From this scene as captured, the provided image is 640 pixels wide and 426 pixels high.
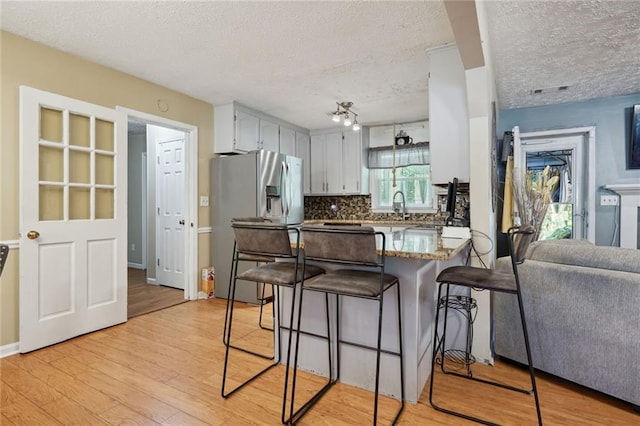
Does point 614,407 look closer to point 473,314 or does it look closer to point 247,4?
point 473,314

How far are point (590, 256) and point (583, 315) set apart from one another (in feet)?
1.14

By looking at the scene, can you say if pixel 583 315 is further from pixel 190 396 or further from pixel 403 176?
pixel 403 176

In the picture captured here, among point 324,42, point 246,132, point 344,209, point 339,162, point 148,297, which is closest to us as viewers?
point 324,42

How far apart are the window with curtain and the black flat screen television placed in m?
2.30

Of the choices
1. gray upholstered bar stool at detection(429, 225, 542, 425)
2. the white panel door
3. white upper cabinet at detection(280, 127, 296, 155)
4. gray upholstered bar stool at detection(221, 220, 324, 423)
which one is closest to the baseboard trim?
gray upholstered bar stool at detection(221, 220, 324, 423)

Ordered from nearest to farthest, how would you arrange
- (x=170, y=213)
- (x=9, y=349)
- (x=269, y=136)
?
(x=9, y=349)
(x=170, y=213)
(x=269, y=136)

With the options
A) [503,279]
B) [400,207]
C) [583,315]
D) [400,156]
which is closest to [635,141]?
[400,156]

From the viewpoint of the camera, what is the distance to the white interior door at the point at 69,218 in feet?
8.21

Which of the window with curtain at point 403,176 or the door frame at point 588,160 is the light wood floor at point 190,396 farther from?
the window with curtain at point 403,176

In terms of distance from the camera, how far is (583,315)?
1.92 meters

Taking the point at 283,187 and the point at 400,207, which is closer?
the point at 283,187

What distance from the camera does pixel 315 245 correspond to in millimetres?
1635

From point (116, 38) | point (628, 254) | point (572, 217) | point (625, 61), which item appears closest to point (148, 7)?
point (116, 38)

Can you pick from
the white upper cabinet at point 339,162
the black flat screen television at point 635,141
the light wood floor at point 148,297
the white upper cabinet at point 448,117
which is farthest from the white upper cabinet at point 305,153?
the black flat screen television at point 635,141
